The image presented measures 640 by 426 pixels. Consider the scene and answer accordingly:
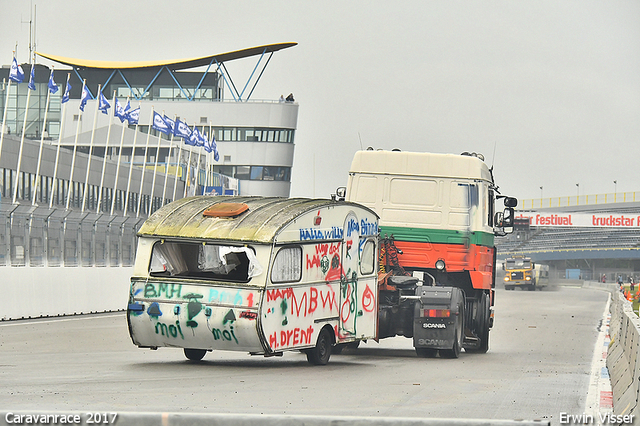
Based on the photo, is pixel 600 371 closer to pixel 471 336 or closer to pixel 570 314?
pixel 471 336

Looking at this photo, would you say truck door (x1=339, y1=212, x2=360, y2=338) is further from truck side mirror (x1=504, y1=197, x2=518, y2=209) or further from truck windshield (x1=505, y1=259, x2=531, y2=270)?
truck windshield (x1=505, y1=259, x2=531, y2=270)

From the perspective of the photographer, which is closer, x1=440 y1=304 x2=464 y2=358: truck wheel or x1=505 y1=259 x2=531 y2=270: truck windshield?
x1=440 y1=304 x2=464 y2=358: truck wheel

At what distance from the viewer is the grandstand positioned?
409ft

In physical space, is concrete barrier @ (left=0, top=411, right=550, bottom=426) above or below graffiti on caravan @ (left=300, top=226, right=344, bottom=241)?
below

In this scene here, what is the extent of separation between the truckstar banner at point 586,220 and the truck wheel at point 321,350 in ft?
356

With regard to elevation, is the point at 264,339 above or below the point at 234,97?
below

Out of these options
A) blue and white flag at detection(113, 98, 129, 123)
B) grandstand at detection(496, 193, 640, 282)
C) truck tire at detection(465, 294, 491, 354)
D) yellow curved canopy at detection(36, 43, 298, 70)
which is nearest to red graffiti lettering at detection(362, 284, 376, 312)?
truck tire at detection(465, 294, 491, 354)

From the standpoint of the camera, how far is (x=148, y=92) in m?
106

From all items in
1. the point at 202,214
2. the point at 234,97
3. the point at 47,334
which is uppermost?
the point at 234,97

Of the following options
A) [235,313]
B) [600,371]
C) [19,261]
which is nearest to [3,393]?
[235,313]

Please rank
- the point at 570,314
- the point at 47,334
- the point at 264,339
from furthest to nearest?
the point at 570,314, the point at 47,334, the point at 264,339

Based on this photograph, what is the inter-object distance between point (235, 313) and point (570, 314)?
89.0ft

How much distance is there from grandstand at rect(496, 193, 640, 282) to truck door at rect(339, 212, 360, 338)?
106240 mm

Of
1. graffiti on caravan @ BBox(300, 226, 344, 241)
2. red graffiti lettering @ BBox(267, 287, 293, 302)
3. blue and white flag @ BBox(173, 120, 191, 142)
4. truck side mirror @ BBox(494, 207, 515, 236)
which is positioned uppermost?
blue and white flag @ BBox(173, 120, 191, 142)
